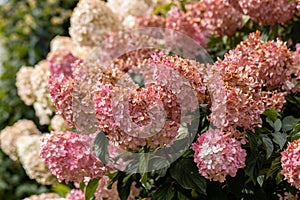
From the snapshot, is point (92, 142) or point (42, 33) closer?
point (92, 142)

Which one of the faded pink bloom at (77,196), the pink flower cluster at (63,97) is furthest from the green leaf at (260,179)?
the faded pink bloom at (77,196)

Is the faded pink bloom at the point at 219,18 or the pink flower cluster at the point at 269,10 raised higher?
the pink flower cluster at the point at 269,10

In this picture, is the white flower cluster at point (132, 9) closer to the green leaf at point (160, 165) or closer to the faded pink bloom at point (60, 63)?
the faded pink bloom at point (60, 63)

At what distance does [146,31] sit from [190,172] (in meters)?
0.94

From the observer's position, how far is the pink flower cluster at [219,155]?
1.33m

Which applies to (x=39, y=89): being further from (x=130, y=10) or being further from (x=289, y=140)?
(x=289, y=140)

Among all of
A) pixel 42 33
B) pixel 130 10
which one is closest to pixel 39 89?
pixel 130 10

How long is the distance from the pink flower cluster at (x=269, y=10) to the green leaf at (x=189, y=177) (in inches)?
24.8

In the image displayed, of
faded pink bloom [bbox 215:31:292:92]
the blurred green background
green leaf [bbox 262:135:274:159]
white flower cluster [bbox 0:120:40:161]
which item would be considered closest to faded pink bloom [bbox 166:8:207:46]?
faded pink bloom [bbox 215:31:292:92]

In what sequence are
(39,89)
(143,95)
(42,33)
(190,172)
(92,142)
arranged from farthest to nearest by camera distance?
(42,33), (39,89), (92,142), (190,172), (143,95)

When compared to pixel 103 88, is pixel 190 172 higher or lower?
lower

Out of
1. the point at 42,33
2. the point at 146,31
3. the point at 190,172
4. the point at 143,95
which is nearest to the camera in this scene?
the point at 143,95

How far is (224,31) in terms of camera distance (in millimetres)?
2055

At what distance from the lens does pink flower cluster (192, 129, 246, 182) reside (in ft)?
4.38
